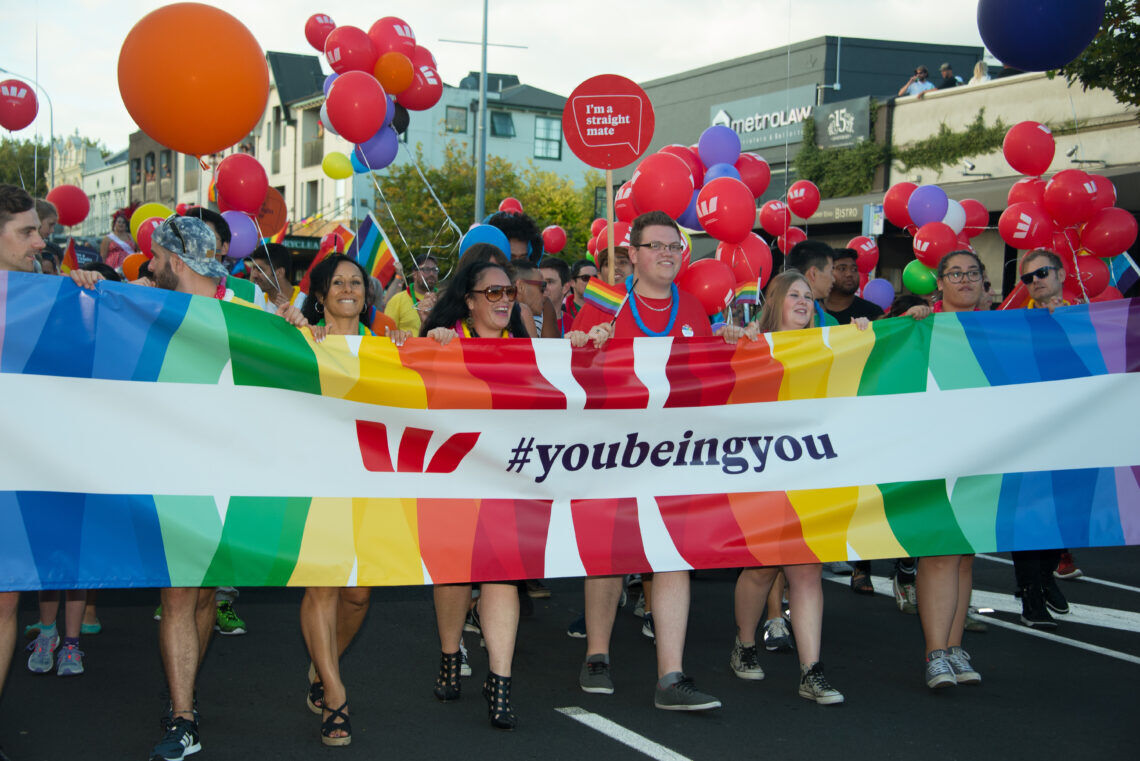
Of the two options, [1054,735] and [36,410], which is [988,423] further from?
[36,410]

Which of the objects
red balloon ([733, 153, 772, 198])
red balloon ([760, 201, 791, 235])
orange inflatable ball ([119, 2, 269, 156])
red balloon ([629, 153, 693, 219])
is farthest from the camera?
red balloon ([760, 201, 791, 235])

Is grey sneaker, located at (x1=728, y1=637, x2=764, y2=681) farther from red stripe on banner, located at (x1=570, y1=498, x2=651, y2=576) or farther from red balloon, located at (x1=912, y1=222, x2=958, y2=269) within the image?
red balloon, located at (x1=912, y1=222, x2=958, y2=269)

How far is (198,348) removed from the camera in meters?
4.53

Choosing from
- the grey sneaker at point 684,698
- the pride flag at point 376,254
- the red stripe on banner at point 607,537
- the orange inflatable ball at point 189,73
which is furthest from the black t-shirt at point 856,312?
the pride flag at point 376,254

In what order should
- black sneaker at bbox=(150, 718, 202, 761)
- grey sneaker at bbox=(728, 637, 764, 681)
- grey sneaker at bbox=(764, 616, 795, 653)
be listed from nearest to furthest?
black sneaker at bbox=(150, 718, 202, 761)
grey sneaker at bbox=(728, 637, 764, 681)
grey sneaker at bbox=(764, 616, 795, 653)

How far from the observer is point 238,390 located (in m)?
4.55

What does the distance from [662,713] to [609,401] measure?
140 cm

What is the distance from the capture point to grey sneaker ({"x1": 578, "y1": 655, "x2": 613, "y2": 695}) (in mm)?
5199

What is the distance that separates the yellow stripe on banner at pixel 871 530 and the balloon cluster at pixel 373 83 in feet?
18.7

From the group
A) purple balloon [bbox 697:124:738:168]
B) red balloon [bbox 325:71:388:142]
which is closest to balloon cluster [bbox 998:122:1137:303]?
purple balloon [bbox 697:124:738:168]

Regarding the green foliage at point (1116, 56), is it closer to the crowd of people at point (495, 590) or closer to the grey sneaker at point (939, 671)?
the crowd of people at point (495, 590)

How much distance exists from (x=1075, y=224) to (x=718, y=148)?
3227mm

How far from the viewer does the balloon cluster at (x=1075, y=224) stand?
9406 mm

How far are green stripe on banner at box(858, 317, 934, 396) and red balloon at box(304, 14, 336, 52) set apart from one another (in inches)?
308
